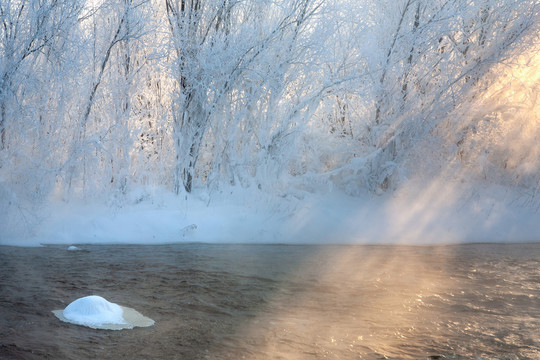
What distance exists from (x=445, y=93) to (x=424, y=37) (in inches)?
50.2

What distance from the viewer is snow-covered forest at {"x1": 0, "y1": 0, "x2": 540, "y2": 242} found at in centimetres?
1129

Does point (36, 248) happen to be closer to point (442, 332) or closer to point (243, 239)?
point (243, 239)

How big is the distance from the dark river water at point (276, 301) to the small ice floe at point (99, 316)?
113mm

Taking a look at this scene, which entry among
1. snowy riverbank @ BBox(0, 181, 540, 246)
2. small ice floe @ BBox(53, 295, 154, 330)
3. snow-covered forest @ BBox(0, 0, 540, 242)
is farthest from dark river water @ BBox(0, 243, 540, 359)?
snow-covered forest @ BBox(0, 0, 540, 242)

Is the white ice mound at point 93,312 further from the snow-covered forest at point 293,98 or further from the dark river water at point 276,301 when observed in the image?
the snow-covered forest at point 293,98

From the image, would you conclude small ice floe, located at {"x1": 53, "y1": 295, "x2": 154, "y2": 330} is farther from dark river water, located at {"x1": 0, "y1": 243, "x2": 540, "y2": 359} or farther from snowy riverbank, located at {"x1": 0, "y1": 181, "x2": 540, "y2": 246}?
snowy riverbank, located at {"x1": 0, "y1": 181, "x2": 540, "y2": 246}

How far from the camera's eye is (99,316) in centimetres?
510

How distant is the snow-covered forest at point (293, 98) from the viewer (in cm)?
1129

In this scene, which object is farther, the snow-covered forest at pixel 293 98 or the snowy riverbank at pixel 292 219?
the snow-covered forest at pixel 293 98

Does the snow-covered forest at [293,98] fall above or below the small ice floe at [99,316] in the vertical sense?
above

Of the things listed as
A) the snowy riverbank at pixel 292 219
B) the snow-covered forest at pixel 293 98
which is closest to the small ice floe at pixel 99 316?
the snowy riverbank at pixel 292 219

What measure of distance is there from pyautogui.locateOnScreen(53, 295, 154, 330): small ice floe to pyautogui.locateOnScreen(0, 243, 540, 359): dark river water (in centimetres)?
11

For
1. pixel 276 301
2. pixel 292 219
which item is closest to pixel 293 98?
pixel 292 219

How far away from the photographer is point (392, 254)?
975cm
